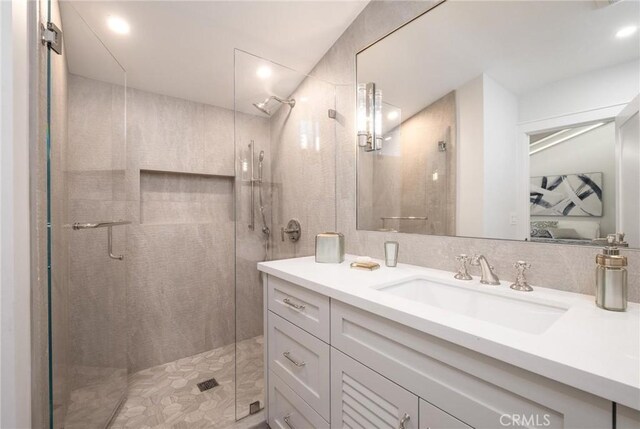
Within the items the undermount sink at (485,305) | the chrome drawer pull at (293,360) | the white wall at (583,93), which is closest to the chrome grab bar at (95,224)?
the chrome drawer pull at (293,360)

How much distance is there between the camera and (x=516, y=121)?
0.99 meters

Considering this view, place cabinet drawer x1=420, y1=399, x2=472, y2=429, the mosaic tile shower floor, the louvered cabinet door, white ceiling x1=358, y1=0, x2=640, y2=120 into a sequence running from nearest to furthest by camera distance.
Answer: cabinet drawer x1=420, y1=399, x2=472, y2=429 → the louvered cabinet door → white ceiling x1=358, y1=0, x2=640, y2=120 → the mosaic tile shower floor

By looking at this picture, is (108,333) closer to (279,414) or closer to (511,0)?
(279,414)

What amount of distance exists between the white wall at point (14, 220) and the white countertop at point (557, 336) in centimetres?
84

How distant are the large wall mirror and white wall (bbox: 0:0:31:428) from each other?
143cm

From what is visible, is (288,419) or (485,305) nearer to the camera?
(485,305)

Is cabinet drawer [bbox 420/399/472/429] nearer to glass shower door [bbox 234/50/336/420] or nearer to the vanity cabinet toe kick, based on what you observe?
the vanity cabinet toe kick

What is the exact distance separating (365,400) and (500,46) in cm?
139

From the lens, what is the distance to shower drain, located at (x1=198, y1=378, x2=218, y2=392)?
1774 millimetres

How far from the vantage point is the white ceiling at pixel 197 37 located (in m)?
1.32

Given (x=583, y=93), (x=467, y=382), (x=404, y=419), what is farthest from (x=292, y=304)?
(x=583, y=93)

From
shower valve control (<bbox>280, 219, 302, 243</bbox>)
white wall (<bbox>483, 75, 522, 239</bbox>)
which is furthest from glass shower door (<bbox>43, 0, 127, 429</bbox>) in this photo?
white wall (<bbox>483, 75, 522, 239</bbox>)

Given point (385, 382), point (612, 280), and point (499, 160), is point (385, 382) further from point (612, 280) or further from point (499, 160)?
point (499, 160)

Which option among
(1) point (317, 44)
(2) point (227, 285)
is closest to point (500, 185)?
(1) point (317, 44)
